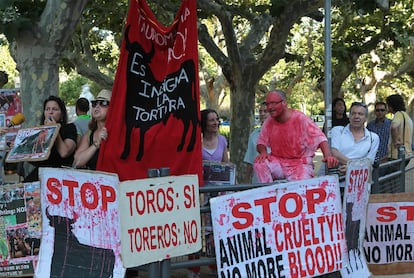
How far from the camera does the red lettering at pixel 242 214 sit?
4.56m

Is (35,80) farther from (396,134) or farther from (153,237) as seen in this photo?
(396,134)

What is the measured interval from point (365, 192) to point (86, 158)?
2392 mm

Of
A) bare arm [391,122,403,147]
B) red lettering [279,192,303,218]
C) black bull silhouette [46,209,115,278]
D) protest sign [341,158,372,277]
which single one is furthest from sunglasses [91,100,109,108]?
bare arm [391,122,403,147]

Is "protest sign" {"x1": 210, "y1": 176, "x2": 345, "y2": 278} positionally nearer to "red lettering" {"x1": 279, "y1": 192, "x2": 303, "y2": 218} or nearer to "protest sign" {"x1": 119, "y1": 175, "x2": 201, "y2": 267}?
"red lettering" {"x1": 279, "y1": 192, "x2": 303, "y2": 218}

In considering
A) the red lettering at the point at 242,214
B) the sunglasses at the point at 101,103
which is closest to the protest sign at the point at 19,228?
the sunglasses at the point at 101,103

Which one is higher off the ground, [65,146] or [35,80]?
[35,80]

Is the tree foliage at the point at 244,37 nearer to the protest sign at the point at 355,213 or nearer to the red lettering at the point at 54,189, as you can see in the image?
the red lettering at the point at 54,189

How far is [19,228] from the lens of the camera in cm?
473

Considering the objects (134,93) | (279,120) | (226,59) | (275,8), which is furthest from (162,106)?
(226,59)

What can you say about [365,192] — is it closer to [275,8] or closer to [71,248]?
[71,248]

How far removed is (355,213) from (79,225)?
2.30m

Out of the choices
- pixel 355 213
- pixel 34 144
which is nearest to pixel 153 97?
pixel 34 144

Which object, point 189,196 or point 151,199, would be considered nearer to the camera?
point 151,199

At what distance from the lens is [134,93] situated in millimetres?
→ 5414
